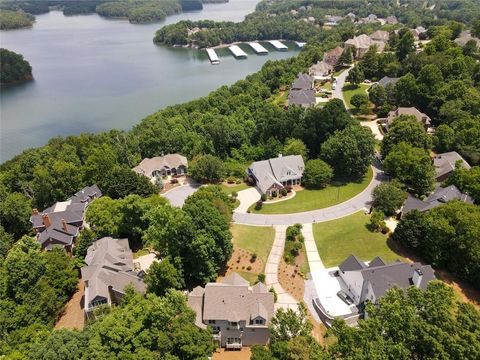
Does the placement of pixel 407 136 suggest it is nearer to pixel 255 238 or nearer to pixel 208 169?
pixel 255 238

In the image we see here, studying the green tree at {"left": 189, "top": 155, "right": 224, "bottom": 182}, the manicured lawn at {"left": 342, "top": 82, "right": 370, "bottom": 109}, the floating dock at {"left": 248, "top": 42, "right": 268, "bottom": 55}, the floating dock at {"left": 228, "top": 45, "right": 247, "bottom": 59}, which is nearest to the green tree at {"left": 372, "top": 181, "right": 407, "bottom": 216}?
Result: the green tree at {"left": 189, "top": 155, "right": 224, "bottom": 182}

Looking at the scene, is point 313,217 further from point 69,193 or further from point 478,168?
point 69,193

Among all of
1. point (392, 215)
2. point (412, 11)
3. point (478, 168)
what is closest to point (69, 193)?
point (392, 215)

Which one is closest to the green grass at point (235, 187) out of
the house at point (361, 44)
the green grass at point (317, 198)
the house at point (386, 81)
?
the green grass at point (317, 198)

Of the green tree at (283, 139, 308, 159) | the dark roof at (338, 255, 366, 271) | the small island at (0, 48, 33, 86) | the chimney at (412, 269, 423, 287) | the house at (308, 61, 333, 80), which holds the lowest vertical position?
the small island at (0, 48, 33, 86)

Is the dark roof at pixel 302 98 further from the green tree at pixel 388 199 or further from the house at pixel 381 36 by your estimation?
the house at pixel 381 36

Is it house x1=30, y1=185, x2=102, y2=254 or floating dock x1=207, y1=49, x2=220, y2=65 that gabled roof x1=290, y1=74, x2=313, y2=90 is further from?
house x1=30, y1=185, x2=102, y2=254

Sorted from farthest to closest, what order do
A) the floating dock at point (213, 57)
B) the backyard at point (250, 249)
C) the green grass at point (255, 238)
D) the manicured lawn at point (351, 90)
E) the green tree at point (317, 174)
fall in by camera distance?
the floating dock at point (213, 57) < the manicured lawn at point (351, 90) < the green tree at point (317, 174) < the green grass at point (255, 238) < the backyard at point (250, 249)

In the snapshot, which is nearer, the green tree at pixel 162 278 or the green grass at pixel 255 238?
the green tree at pixel 162 278
